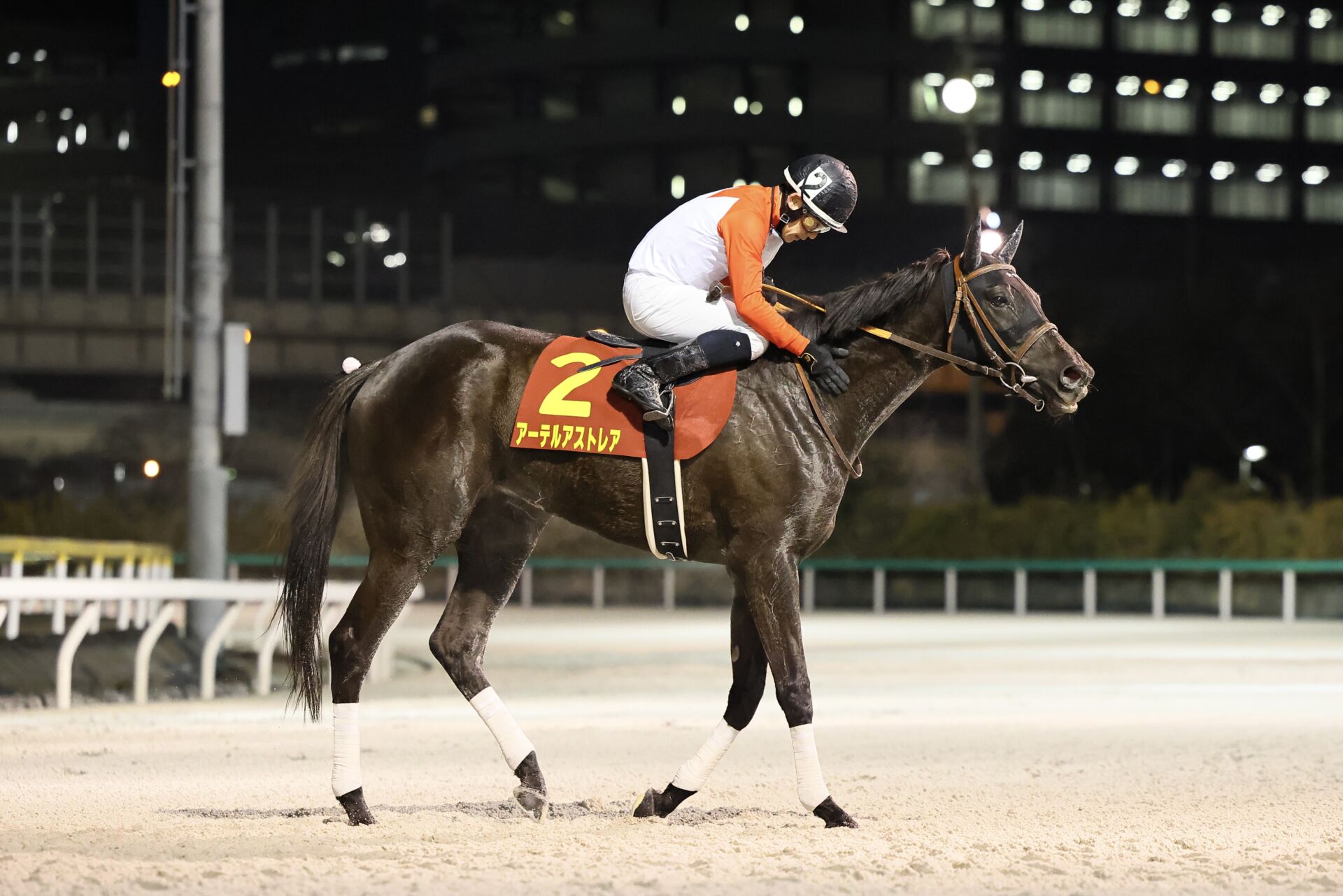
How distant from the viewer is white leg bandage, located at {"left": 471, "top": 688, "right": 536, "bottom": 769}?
6090 mm

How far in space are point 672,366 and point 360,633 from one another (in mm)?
1363

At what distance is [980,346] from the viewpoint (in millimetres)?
6059

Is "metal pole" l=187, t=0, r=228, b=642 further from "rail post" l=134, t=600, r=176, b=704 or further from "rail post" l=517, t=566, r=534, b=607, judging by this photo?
"rail post" l=517, t=566, r=534, b=607

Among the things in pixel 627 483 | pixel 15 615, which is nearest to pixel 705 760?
pixel 627 483

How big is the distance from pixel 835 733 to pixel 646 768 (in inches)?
76.8

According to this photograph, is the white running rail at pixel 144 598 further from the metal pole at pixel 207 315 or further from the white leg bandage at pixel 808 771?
the white leg bandage at pixel 808 771

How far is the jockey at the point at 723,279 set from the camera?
5.88m

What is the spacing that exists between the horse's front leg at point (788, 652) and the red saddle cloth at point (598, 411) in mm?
443

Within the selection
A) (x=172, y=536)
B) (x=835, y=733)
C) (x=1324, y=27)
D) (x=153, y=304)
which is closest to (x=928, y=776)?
(x=835, y=733)

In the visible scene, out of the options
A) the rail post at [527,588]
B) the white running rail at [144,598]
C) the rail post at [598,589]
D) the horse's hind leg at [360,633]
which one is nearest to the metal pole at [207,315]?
the white running rail at [144,598]

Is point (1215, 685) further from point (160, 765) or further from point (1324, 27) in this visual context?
point (1324, 27)

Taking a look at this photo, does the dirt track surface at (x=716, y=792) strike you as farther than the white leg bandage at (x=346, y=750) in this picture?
No

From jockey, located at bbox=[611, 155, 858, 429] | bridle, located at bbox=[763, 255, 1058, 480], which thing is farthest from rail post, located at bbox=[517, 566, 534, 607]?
bridle, located at bbox=[763, 255, 1058, 480]

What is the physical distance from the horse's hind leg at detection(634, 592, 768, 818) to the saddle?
0.32 metres
